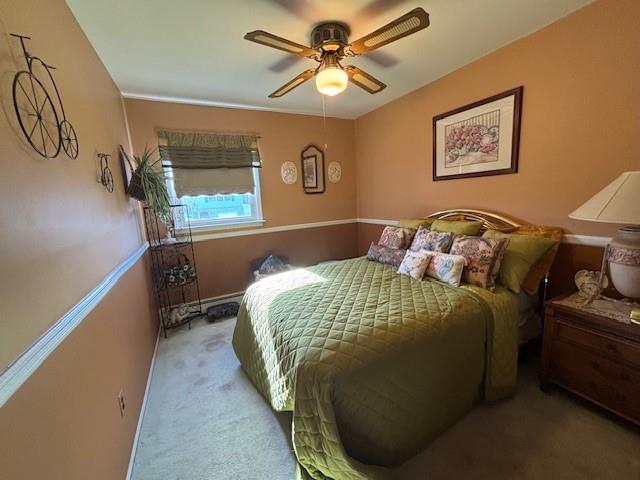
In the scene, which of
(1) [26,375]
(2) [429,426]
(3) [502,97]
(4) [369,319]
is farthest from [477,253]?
(1) [26,375]

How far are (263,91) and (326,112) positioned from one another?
3.72ft

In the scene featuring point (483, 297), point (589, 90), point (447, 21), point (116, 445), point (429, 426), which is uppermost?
point (447, 21)

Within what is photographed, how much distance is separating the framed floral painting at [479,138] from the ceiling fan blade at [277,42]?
164cm

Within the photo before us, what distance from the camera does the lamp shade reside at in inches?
56.4

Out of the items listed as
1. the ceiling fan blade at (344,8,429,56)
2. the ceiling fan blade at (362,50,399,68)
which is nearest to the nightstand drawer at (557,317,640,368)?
the ceiling fan blade at (344,8,429,56)

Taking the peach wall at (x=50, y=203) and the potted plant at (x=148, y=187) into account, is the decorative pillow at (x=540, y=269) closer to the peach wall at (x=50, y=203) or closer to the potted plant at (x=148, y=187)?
the peach wall at (x=50, y=203)

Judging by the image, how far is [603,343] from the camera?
5.26 ft

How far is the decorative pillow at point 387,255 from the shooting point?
8.60 feet

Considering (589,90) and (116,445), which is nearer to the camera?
(116,445)

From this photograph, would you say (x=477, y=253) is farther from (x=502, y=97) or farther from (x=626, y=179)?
(x=502, y=97)

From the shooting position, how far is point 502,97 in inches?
94.3

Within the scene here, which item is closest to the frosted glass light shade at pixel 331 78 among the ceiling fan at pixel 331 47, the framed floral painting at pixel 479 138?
the ceiling fan at pixel 331 47

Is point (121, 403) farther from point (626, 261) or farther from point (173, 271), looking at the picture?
point (626, 261)

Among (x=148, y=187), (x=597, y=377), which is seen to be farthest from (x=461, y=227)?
(x=148, y=187)
